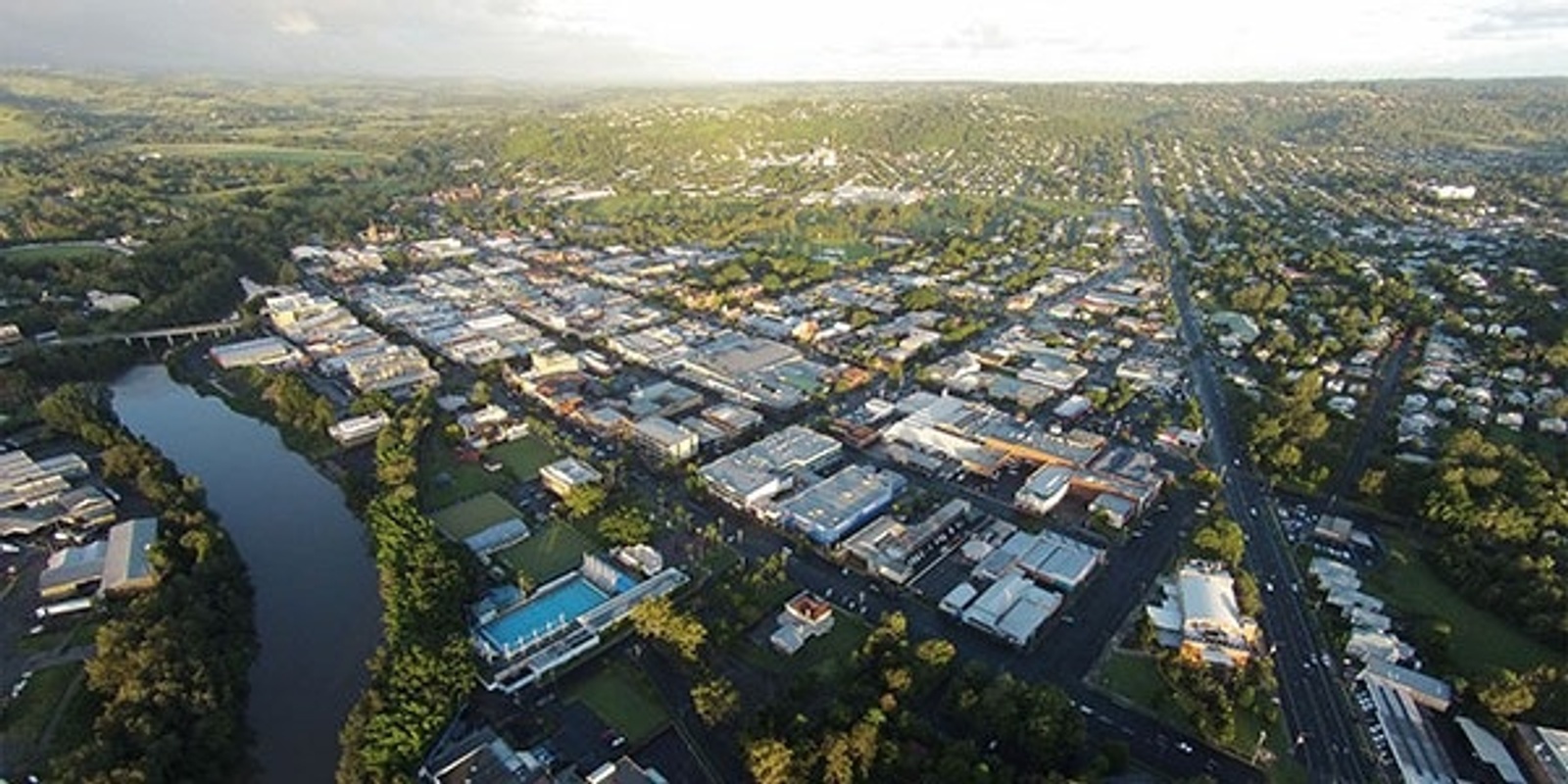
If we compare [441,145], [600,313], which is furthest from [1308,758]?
[441,145]

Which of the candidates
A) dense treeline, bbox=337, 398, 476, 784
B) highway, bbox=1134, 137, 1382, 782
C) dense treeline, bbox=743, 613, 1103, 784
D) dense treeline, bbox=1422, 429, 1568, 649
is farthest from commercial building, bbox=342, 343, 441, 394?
dense treeline, bbox=1422, 429, 1568, 649

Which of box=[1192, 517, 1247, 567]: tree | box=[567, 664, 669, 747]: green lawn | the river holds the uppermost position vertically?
box=[1192, 517, 1247, 567]: tree

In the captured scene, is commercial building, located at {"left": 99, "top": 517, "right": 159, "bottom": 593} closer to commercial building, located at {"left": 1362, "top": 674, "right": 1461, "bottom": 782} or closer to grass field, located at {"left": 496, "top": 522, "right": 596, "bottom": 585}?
grass field, located at {"left": 496, "top": 522, "right": 596, "bottom": 585}

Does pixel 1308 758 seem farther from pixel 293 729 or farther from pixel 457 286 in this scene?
pixel 457 286

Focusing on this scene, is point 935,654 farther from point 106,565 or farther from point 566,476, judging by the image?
point 106,565

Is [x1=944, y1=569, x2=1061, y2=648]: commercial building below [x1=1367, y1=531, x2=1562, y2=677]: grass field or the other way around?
the other way around

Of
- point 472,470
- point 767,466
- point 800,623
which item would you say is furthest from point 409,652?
point 767,466
